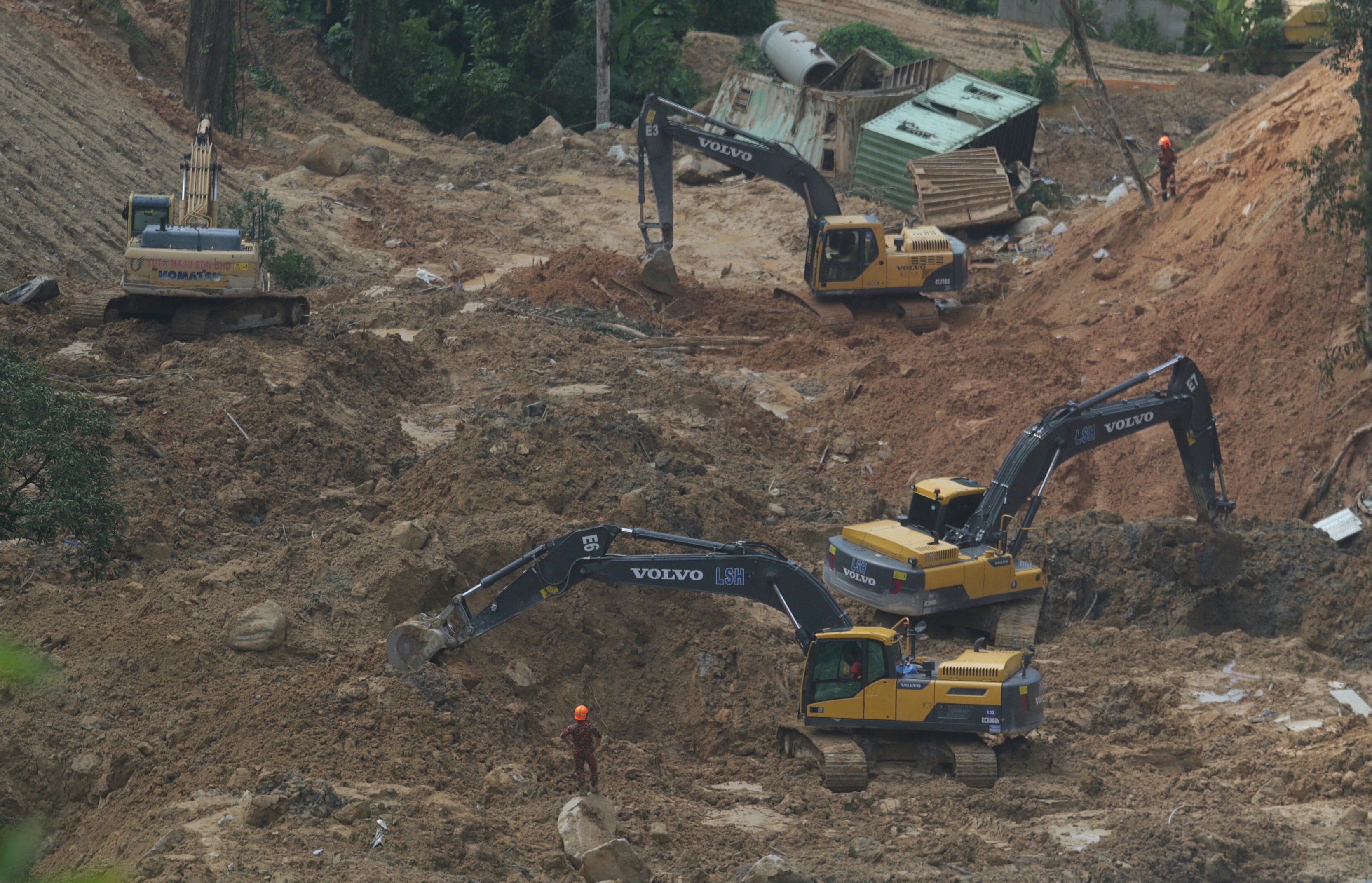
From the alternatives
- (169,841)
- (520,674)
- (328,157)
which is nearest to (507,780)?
(520,674)

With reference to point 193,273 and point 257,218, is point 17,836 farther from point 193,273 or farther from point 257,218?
point 257,218

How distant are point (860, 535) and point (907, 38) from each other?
33479mm

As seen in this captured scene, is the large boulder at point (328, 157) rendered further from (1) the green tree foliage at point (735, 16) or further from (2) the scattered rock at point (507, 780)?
(2) the scattered rock at point (507, 780)

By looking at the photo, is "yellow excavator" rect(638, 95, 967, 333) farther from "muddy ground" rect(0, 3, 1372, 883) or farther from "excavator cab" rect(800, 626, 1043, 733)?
"excavator cab" rect(800, 626, 1043, 733)

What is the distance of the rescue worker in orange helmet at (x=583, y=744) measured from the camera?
936cm

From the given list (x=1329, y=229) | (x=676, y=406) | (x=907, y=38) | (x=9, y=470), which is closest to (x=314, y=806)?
(x=9, y=470)

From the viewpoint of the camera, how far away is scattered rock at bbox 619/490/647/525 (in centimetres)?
1411

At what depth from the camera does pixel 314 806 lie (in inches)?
336

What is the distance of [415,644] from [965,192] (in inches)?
816

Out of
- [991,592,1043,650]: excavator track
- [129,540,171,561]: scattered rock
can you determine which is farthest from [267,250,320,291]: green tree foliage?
[991,592,1043,650]: excavator track

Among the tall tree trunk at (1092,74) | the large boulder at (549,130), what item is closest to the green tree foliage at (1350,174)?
the tall tree trunk at (1092,74)

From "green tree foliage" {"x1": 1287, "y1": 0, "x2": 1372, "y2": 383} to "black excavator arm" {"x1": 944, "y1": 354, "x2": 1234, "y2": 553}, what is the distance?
288cm

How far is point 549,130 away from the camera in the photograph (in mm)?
37062

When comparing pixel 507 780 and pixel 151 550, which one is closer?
pixel 507 780
